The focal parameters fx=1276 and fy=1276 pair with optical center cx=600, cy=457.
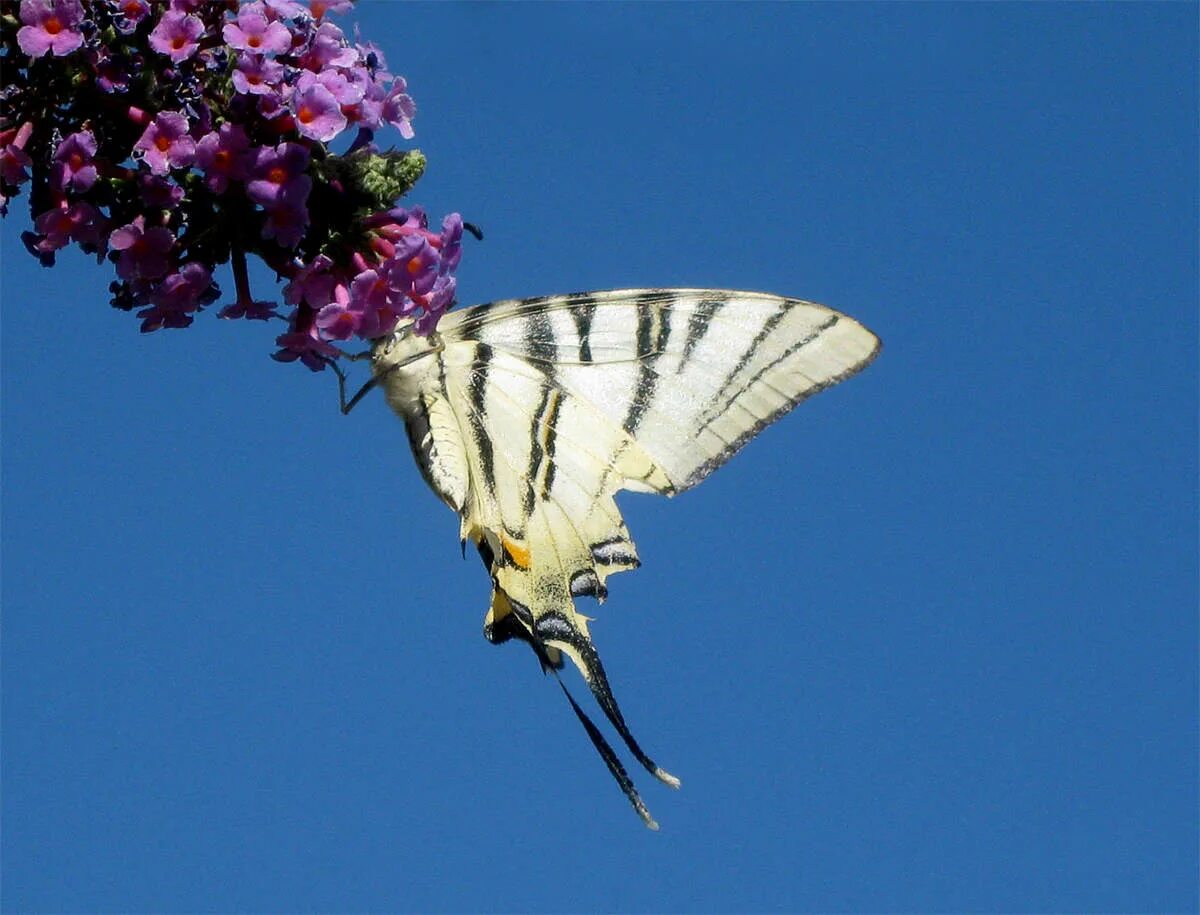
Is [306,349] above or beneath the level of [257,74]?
beneath

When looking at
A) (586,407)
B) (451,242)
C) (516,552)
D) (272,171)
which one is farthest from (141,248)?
(516,552)

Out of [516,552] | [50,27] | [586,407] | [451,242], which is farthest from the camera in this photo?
[516,552]

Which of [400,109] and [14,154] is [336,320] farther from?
[14,154]

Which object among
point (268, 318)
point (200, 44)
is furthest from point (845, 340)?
point (200, 44)

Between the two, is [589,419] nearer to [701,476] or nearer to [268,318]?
[701,476]

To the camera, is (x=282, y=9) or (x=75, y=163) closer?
(x=75, y=163)

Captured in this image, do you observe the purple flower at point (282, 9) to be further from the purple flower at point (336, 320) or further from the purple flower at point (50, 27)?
the purple flower at point (336, 320)

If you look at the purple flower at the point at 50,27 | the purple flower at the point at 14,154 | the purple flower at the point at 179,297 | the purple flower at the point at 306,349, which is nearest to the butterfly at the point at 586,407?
the purple flower at the point at 306,349
